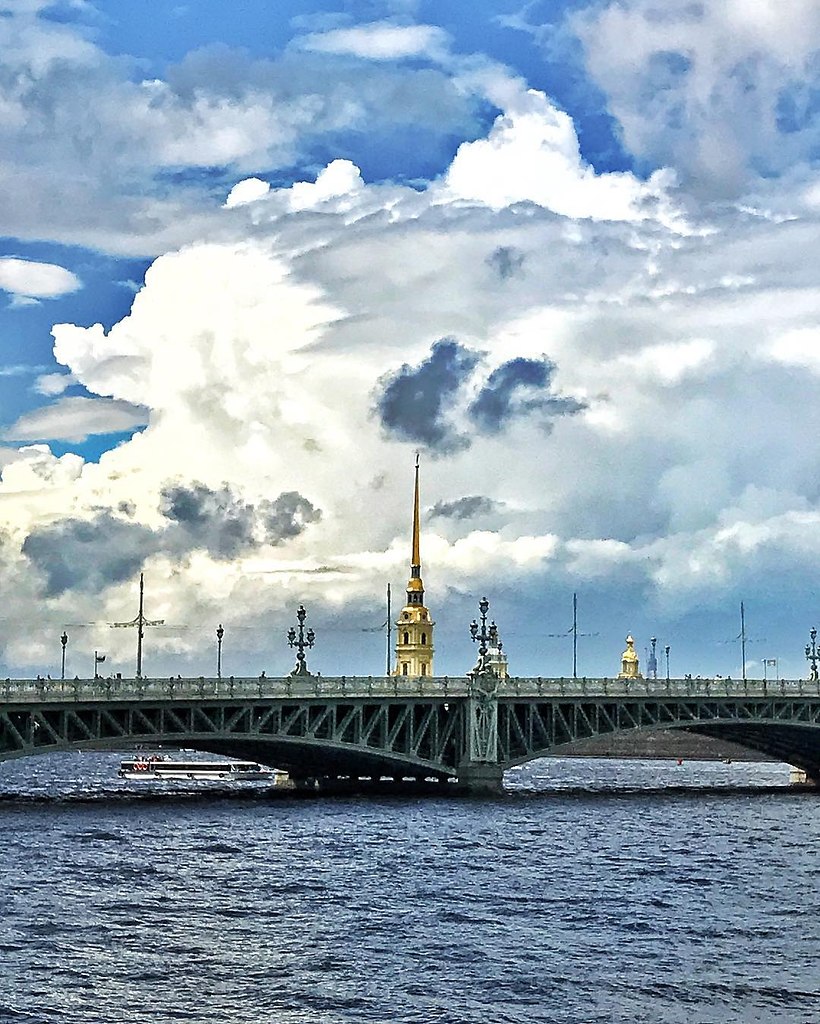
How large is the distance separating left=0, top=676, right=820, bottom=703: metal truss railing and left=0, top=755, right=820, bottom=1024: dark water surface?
337 inches

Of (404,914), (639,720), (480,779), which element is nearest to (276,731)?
(480,779)

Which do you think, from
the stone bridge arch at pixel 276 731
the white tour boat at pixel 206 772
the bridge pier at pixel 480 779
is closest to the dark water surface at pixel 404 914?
the bridge pier at pixel 480 779

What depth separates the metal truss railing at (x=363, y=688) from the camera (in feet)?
381

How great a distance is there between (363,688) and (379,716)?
8.44 ft

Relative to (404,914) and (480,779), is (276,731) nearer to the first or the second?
(480,779)

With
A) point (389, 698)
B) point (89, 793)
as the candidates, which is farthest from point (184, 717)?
point (89, 793)

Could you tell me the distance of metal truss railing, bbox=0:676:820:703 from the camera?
11600 centimetres

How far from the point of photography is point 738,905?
78438 mm

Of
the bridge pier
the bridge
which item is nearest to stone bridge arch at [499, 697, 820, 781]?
the bridge

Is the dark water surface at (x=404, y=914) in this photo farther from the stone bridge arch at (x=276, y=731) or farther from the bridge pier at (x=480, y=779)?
the stone bridge arch at (x=276, y=731)

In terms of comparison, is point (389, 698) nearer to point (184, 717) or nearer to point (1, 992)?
point (184, 717)

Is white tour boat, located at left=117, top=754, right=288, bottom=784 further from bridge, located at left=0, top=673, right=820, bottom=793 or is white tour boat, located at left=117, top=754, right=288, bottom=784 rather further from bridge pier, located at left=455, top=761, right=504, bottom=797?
bridge pier, located at left=455, top=761, right=504, bottom=797

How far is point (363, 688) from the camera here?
128 metres

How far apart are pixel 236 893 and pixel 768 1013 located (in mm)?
33273
